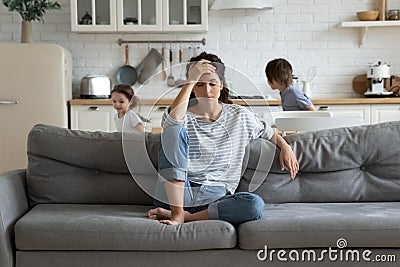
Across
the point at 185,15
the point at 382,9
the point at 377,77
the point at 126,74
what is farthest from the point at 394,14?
the point at 126,74

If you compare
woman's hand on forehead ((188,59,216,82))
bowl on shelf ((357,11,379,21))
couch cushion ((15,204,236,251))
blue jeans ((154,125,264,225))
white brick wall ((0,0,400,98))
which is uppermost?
bowl on shelf ((357,11,379,21))

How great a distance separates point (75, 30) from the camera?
18.8 feet

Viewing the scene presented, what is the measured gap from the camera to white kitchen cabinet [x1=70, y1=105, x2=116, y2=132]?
553 cm

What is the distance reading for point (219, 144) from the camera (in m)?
2.79

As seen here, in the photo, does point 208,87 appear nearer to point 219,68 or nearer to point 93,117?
point 219,68

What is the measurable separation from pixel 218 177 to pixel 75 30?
3.34 m

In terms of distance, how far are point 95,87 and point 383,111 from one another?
2.55 metres

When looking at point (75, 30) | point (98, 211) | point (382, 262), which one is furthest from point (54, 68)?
point (382, 262)

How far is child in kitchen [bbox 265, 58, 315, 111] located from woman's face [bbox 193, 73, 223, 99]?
147 centimetres

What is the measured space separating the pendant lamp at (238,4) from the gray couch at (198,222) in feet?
8.90

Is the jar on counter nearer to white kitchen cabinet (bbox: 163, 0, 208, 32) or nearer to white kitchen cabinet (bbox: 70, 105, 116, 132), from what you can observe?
white kitchen cabinet (bbox: 163, 0, 208, 32)

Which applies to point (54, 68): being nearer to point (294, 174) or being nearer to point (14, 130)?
A: point (14, 130)

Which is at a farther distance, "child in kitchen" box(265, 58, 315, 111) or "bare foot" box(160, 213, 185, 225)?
"child in kitchen" box(265, 58, 315, 111)

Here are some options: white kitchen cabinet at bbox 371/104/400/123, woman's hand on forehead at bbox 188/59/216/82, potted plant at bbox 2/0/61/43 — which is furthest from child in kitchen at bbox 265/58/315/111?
potted plant at bbox 2/0/61/43
